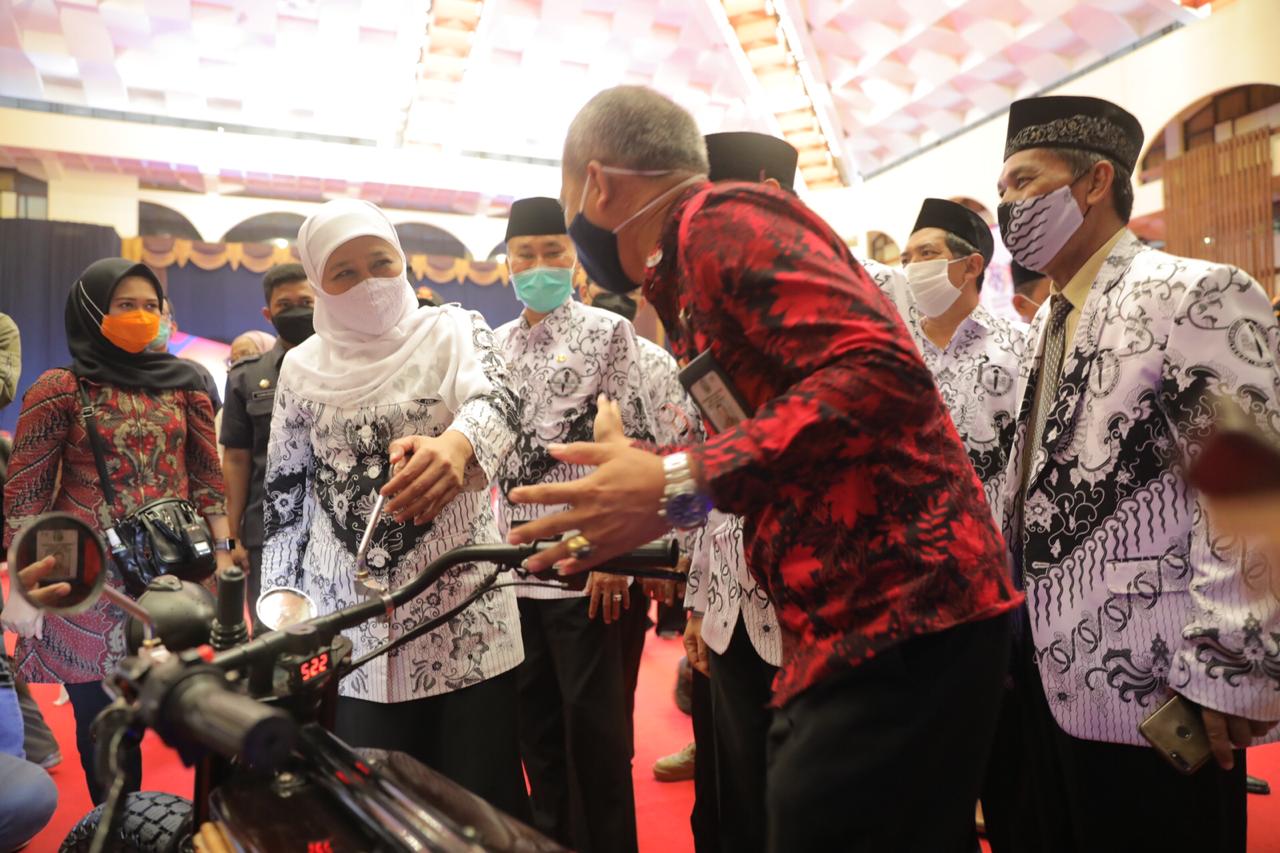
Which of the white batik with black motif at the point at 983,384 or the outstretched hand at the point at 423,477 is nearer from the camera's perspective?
the outstretched hand at the point at 423,477

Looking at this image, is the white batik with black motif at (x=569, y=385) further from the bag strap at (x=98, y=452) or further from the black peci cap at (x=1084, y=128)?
the black peci cap at (x=1084, y=128)

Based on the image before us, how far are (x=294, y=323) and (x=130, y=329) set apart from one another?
0.51 m

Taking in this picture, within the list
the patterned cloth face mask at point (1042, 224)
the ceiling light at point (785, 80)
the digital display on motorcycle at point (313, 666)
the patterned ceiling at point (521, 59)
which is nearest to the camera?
the digital display on motorcycle at point (313, 666)

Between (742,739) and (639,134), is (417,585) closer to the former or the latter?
(639,134)

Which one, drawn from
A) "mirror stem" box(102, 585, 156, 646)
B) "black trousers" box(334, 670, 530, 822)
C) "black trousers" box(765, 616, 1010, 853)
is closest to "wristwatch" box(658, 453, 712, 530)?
"black trousers" box(765, 616, 1010, 853)

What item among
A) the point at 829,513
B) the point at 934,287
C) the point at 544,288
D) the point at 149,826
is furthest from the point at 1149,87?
the point at 149,826

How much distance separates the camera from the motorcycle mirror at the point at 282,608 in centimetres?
103

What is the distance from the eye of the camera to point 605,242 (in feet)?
3.99

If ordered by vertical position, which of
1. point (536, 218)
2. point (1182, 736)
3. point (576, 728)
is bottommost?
point (576, 728)

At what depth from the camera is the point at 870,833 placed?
97 centimetres

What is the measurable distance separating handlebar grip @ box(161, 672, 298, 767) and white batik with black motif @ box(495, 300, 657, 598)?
70.2 inches

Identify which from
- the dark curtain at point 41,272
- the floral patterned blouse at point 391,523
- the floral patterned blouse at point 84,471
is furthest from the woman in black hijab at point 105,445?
the dark curtain at point 41,272

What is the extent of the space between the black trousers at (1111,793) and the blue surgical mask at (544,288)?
1702 mm

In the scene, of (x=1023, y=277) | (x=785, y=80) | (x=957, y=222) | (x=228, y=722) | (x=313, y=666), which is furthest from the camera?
(x=785, y=80)
